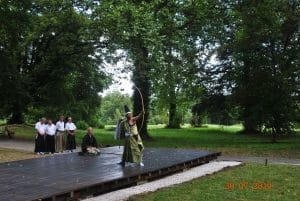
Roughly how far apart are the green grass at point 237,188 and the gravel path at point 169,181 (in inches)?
19.6

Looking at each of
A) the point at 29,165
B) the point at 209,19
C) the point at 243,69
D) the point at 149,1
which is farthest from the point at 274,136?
the point at 29,165

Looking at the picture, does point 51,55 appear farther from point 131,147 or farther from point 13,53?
point 131,147

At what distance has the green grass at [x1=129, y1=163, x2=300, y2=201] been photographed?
1234 cm

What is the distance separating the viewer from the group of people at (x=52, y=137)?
24625mm

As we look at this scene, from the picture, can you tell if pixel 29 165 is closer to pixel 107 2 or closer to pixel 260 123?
pixel 107 2

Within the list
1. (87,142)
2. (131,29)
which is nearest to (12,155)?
(87,142)

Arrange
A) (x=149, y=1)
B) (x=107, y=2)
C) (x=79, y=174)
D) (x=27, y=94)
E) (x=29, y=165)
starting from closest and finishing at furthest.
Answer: (x=79, y=174)
(x=29, y=165)
(x=107, y=2)
(x=149, y=1)
(x=27, y=94)

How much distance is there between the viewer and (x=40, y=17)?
1284 inches

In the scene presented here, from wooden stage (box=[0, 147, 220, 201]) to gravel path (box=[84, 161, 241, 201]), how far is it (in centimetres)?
23

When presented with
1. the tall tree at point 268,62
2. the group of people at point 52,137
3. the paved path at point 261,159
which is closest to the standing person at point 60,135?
the group of people at point 52,137

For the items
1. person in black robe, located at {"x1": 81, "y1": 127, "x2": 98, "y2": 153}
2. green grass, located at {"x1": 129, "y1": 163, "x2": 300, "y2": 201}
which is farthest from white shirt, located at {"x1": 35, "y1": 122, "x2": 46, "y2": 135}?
green grass, located at {"x1": 129, "y1": 163, "x2": 300, "y2": 201}

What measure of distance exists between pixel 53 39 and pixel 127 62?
25.0 ft
